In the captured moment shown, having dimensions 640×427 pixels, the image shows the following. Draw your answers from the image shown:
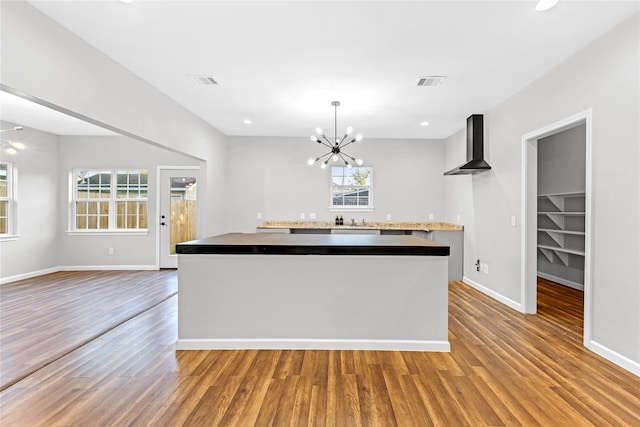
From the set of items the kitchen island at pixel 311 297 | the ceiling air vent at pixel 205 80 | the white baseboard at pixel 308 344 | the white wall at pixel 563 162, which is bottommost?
the white baseboard at pixel 308 344

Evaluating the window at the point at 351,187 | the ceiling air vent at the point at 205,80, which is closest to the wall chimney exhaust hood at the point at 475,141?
the window at the point at 351,187

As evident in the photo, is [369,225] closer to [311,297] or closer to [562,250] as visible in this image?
[562,250]

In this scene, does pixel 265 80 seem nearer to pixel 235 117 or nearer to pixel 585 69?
pixel 235 117

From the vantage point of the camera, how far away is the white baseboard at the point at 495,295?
3.93m

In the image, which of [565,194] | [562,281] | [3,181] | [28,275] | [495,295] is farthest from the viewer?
[28,275]

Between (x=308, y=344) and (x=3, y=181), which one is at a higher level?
(x=3, y=181)

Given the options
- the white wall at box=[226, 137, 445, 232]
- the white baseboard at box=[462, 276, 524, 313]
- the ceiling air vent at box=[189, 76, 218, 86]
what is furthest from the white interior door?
the white baseboard at box=[462, 276, 524, 313]

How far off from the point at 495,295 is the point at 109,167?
7205 millimetres

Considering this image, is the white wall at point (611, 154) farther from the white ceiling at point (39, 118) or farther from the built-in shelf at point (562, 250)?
the white ceiling at point (39, 118)

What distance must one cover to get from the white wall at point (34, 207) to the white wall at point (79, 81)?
3391 mm

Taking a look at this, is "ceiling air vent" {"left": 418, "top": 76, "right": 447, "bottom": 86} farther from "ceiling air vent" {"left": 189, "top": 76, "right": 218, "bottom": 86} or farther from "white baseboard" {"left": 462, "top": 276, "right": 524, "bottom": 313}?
"white baseboard" {"left": 462, "top": 276, "right": 524, "bottom": 313}

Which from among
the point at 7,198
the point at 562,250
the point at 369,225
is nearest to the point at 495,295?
the point at 562,250

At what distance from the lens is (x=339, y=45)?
2.83m

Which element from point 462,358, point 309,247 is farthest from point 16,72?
point 462,358
